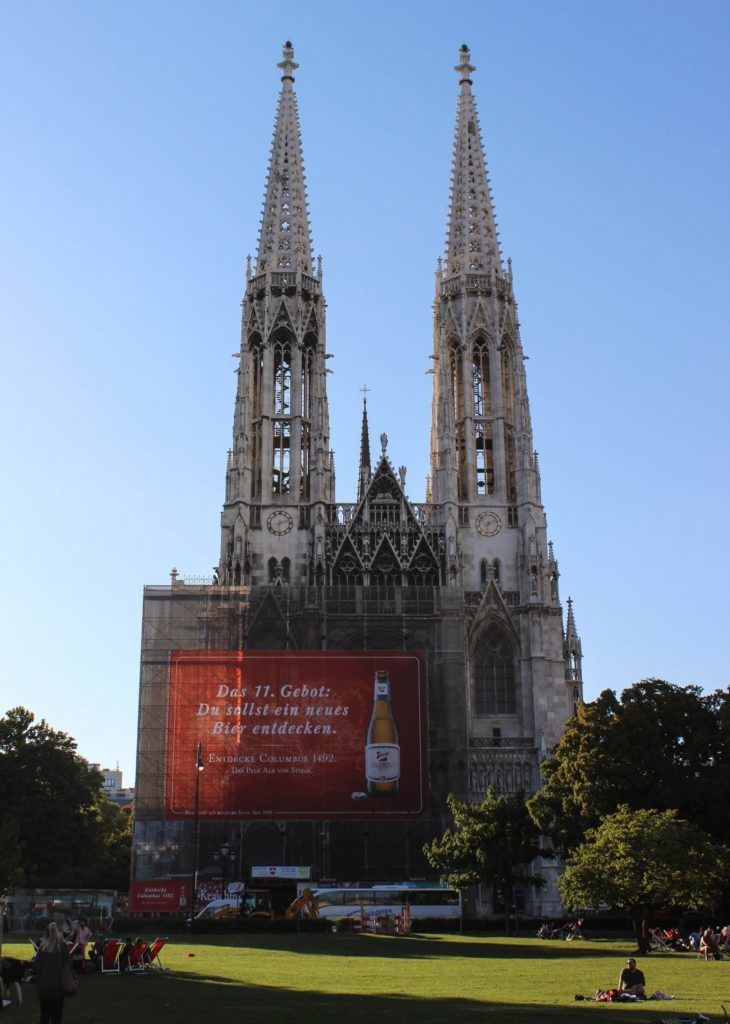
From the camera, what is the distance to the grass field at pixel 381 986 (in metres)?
16.0

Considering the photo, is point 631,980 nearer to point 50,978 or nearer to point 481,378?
point 50,978

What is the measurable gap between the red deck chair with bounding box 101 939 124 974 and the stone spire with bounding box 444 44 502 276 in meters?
54.1

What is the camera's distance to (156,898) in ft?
159

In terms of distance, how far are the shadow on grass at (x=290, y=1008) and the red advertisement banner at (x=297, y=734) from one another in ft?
111

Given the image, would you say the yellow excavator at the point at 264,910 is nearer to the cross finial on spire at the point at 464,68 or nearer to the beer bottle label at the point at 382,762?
the beer bottle label at the point at 382,762

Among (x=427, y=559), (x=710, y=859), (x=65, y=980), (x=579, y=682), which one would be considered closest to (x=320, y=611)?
(x=427, y=559)

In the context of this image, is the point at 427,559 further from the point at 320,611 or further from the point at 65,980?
the point at 65,980

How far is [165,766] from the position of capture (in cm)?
5484

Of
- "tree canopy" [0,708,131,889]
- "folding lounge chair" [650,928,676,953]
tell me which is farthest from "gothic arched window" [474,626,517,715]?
"folding lounge chair" [650,928,676,953]

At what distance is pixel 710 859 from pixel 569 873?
13.0 feet

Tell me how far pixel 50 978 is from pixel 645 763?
33.1 metres

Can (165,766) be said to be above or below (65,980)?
above

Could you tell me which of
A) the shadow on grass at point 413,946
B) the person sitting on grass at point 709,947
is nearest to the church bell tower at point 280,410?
the shadow on grass at point 413,946

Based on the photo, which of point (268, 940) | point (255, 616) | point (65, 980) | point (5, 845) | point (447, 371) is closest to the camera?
point (65, 980)
